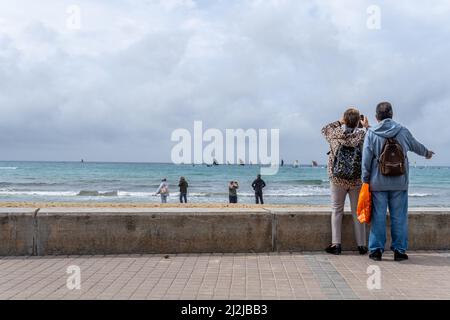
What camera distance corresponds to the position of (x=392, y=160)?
207 inches

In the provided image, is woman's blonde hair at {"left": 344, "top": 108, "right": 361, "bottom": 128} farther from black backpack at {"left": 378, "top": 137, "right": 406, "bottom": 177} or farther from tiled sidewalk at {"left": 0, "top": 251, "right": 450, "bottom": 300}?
tiled sidewalk at {"left": 0, "top": 251, "right": 450, "bottom": 300}

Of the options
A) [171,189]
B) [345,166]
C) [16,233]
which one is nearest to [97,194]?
[171,189]

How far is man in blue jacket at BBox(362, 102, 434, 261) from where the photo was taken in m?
5.34

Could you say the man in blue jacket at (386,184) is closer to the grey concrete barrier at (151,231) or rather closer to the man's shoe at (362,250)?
the man's shoe at (362,250)

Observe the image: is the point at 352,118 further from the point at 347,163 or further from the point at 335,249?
the point at 335,249

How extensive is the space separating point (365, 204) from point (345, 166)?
499 millimetres

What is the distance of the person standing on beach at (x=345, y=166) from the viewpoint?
5660 mm

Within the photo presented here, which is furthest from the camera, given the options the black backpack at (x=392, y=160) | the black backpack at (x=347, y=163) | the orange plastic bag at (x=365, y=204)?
the black backpack at (x=347, y=163)

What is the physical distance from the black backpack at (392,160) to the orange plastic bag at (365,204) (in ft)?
0.87

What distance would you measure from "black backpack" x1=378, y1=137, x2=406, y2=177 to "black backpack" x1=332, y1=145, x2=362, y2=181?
0.38 meters

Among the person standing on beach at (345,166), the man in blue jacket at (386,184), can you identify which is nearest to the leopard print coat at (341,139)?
the person standing on beach at (345,166)

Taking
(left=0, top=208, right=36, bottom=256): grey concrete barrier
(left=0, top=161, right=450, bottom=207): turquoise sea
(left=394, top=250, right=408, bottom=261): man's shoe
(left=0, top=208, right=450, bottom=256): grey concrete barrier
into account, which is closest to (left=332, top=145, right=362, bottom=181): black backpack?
(left=0, top=208, right=450, bottom=256): grey concrete barrier

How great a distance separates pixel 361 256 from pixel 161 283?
8.05 ft
